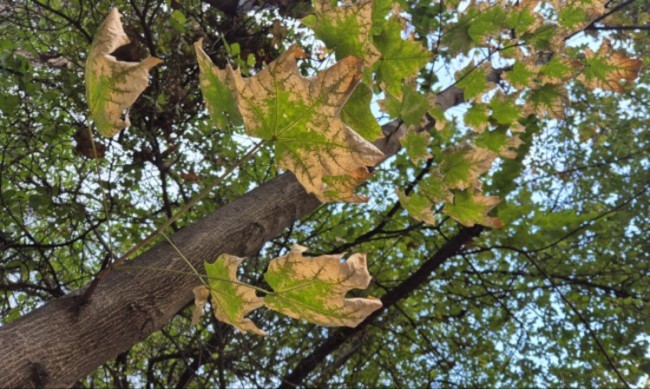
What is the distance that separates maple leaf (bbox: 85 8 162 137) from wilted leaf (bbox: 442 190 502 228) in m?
0.96

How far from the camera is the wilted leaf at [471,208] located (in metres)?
1.44

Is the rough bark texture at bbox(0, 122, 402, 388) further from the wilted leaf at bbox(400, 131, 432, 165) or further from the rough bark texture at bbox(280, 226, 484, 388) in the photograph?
the rough bark texture at bbox(280, 226, 484, 388)

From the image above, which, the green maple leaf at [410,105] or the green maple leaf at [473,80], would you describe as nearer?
the green maple leaf at [410,105]

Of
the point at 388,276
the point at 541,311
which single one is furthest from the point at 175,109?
the point at 541,311

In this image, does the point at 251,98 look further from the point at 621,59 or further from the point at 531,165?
the point at 531,165

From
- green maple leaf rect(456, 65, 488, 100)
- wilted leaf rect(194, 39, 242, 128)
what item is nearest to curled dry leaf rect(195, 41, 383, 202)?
wilted leaf rect(194, 39, 242, 128)

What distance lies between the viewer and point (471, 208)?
147 cm

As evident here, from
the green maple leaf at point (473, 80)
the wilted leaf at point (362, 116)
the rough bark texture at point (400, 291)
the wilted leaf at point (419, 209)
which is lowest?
the wilted leaf at point (419, 209)

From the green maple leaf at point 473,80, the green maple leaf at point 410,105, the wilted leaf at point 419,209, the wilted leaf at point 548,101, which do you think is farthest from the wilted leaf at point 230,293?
the wilted leaf at point 548,101

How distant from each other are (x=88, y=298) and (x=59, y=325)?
75mm

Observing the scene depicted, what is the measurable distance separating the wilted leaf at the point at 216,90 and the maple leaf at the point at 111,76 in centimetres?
14

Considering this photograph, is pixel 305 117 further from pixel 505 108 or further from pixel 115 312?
pixel 505 108

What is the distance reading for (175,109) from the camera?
260 cm

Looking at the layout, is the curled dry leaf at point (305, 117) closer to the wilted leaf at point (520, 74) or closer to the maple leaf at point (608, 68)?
the wilted leaf at point (520, 74)
